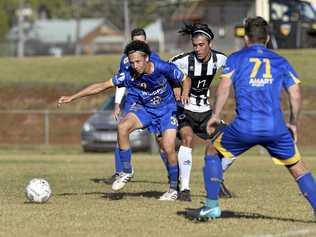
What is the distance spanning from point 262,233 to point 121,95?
718cm

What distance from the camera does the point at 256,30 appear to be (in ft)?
30.5

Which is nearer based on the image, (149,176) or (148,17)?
(149,176)

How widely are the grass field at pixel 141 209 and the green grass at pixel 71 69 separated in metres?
21.1

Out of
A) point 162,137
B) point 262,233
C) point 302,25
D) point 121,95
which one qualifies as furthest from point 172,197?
point 302,25

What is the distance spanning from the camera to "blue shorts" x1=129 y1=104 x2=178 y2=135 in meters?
12.0

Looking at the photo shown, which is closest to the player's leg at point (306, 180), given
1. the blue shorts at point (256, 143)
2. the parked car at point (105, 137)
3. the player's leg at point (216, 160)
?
the blue shorts at point (256, 143)

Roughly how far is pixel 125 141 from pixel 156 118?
0.50m

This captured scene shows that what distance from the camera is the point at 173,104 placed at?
1224 cm

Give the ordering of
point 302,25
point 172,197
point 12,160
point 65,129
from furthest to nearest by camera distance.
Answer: point 302,25 → point 65,129 → point 12,160 → point 172,197

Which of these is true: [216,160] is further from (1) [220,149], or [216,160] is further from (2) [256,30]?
(2) [256,30]

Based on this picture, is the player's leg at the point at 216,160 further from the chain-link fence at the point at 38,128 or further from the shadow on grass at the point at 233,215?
the chain-link fence at the point at 38,128

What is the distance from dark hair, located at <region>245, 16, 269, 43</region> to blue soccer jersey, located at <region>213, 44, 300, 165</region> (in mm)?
73

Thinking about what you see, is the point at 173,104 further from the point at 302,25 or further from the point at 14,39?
the point at 14,39

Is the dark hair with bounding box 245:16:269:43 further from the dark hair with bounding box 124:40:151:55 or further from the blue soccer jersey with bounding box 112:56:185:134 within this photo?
the blue soccer jersey with bounding box 112:56:185:134
